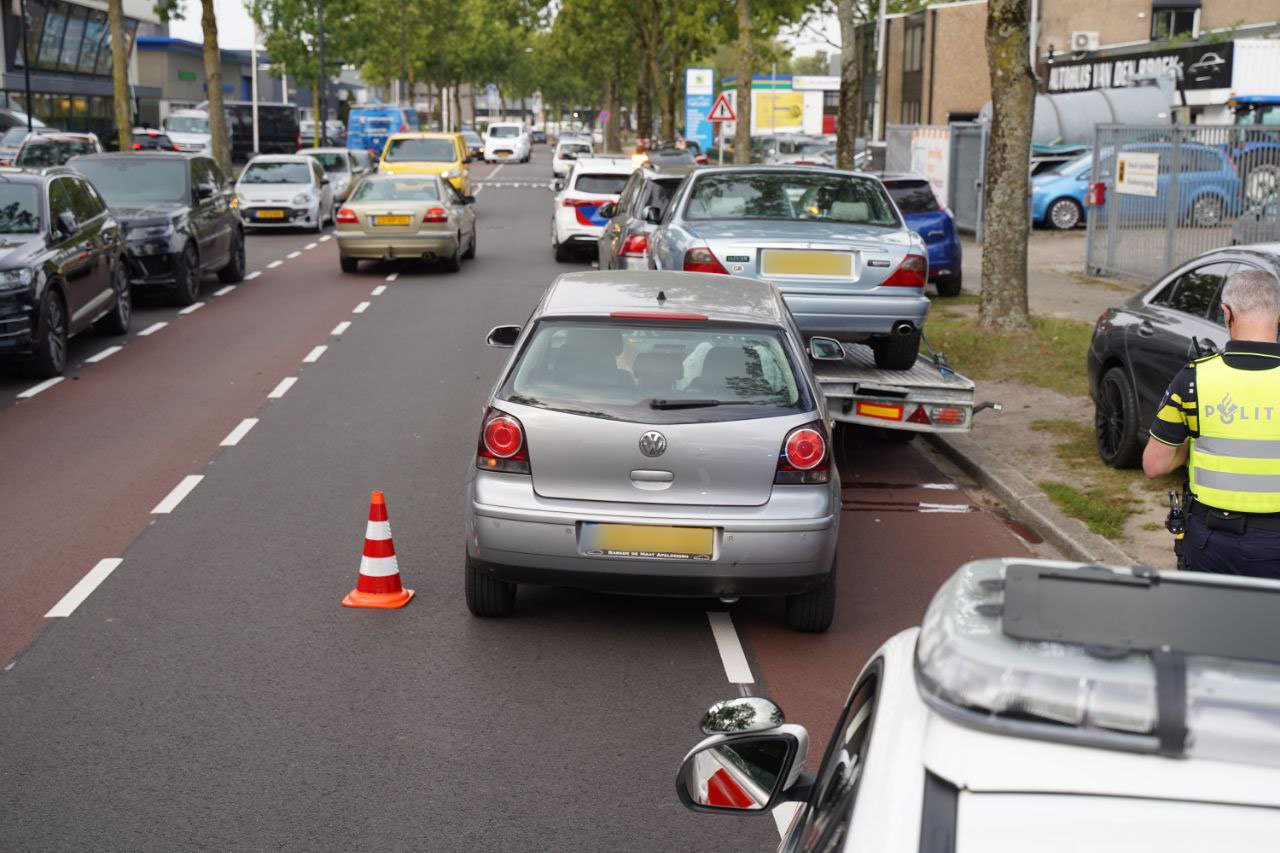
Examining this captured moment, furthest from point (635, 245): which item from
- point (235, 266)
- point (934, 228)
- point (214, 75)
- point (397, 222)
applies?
point (214, 75)

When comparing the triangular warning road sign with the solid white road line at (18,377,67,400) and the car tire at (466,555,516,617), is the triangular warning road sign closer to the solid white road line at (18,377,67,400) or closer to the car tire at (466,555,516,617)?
the solid white road line at (18,377,67,400)

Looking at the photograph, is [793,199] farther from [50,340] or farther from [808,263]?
[50,340]

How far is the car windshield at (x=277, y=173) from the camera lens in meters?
30.5

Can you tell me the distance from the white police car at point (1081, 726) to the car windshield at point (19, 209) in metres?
13.7

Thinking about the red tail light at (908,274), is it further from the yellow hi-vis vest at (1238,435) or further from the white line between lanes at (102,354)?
the white line between lanes at (102,354)

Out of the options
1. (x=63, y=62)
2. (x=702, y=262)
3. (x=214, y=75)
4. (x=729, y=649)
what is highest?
(x=63, y=62)

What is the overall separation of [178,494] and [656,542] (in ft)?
14.2

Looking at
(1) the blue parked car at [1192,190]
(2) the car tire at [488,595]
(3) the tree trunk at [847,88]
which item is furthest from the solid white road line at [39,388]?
(3) the tree trunk at [847,88]

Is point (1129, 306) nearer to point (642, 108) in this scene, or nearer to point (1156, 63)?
point (1156, 63)

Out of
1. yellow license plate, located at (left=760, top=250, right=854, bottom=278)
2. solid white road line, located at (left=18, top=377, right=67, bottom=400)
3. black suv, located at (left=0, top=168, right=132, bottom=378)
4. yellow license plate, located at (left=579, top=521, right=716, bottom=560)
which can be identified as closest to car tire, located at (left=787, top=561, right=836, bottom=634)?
yellow license plate, located at (left=579, top=521, right=716, bottom=560)

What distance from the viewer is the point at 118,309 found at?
16.5 m

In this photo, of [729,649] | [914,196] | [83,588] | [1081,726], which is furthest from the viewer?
[914,196]

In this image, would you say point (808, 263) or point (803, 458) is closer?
point (803, 458)

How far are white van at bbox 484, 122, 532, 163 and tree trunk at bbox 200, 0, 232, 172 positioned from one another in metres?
40.2
